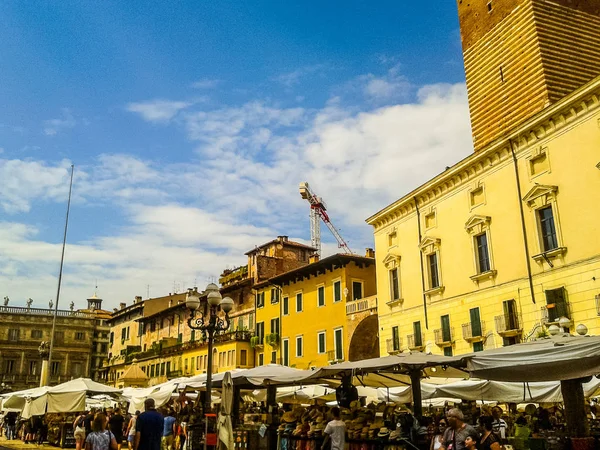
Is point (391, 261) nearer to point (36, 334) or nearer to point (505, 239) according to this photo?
point (505, 239)

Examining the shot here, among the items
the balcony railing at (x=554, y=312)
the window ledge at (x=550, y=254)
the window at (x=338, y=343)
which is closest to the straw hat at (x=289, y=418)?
the balcony railing at (x=554, y=312)

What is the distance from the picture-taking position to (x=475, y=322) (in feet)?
78.5

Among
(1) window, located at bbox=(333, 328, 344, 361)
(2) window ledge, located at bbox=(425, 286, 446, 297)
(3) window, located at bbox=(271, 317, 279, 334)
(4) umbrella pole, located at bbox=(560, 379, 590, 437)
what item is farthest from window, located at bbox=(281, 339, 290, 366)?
(4) umbrella pole, located at bbox=(560, 379, 590, 437)

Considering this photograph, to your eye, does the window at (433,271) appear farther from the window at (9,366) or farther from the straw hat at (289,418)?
the window at (9,366)

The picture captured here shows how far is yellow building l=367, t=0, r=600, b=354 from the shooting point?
1992 cm

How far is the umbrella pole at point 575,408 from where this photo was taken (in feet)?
32.8

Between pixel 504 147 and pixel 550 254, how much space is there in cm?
497

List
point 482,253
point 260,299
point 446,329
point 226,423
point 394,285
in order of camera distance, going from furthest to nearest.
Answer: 1. point 260,299
2. point 394,285
3. point 446,329
4. point 482,253
5. point 226,423

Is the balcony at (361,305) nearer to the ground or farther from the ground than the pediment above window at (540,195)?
nearer to the ground

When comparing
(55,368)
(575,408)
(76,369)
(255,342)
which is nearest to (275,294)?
(255,342)

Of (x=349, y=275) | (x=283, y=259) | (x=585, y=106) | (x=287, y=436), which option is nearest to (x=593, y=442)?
(x=287, y=436)

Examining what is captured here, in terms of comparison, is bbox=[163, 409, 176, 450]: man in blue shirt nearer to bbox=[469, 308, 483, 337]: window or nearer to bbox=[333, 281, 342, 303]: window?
bbox=[469, 308, 483, 337]: window

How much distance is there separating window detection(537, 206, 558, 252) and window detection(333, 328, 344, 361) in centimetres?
1617

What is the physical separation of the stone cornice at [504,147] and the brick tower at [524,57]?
921 mm
